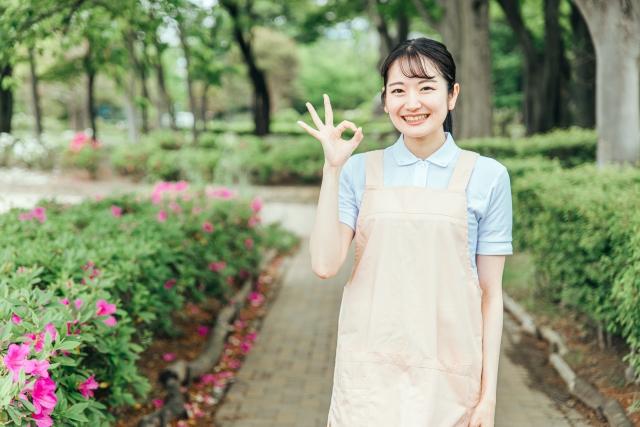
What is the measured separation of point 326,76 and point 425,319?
40.1 m

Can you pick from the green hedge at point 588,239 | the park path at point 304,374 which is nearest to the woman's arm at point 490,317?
the green hedge at point 588,239

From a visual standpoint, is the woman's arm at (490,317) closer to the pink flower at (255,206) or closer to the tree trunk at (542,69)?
the pink flower at (255,206)

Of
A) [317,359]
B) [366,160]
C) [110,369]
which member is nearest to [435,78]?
[366,160]

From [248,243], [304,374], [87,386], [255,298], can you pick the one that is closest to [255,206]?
[248,243]

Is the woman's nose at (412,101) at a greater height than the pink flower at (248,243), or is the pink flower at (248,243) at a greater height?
the woman's nose at (412,101)

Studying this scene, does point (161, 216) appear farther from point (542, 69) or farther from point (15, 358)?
point (542, 69)

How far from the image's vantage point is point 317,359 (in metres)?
6.32

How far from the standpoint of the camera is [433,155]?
2273 millimetres

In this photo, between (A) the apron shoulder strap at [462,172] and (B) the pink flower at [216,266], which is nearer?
(A) the apron shoulder strap at [462,172]

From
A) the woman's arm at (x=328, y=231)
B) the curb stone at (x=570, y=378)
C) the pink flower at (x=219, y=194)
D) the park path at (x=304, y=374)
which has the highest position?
the woman's arm at (x=328, y=231)

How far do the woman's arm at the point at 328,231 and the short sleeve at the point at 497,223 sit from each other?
41 centimetres

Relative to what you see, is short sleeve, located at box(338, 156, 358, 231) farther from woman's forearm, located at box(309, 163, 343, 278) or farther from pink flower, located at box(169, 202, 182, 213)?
pink flower, located at box(169, 202, 182, 213)

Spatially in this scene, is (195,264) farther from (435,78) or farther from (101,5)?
(435,78)

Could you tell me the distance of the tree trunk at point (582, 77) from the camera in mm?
15785
